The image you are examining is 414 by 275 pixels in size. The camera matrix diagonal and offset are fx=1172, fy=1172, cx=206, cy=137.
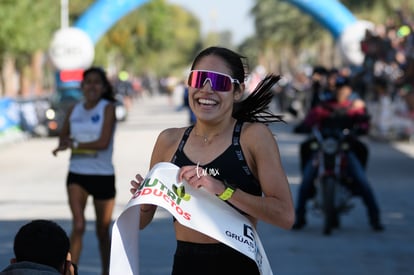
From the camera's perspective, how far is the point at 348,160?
41.8 feet

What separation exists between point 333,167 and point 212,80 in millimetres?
7850

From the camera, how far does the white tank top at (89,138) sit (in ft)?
29.5

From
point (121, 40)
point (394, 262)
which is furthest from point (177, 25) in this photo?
point (394, 262)

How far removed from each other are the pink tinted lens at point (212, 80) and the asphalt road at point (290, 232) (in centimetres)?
516

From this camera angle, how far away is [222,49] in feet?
15.8

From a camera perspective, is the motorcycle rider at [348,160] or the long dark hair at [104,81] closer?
the long dark hair at [104,81]

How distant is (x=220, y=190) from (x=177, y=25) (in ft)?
513

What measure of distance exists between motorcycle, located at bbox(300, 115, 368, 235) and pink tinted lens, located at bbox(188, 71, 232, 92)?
25.0 feet

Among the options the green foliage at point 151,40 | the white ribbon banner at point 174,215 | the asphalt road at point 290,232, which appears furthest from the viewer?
the green foliage at point 151,40

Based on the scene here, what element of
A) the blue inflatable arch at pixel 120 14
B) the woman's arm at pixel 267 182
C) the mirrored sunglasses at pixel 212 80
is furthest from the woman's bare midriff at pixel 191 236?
the blue inflatable arch at pixel 120 14

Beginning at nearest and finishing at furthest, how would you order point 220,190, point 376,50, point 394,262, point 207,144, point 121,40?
point 220,190
point 207,144
point 394,262
point 376,50
point 121,40

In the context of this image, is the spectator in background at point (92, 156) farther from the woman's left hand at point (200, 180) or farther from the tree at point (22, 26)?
the tree at point (22, 26)

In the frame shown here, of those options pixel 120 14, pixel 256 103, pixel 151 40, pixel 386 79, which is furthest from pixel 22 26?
pixel 151 40

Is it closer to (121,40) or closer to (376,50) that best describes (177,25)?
(121,40)
